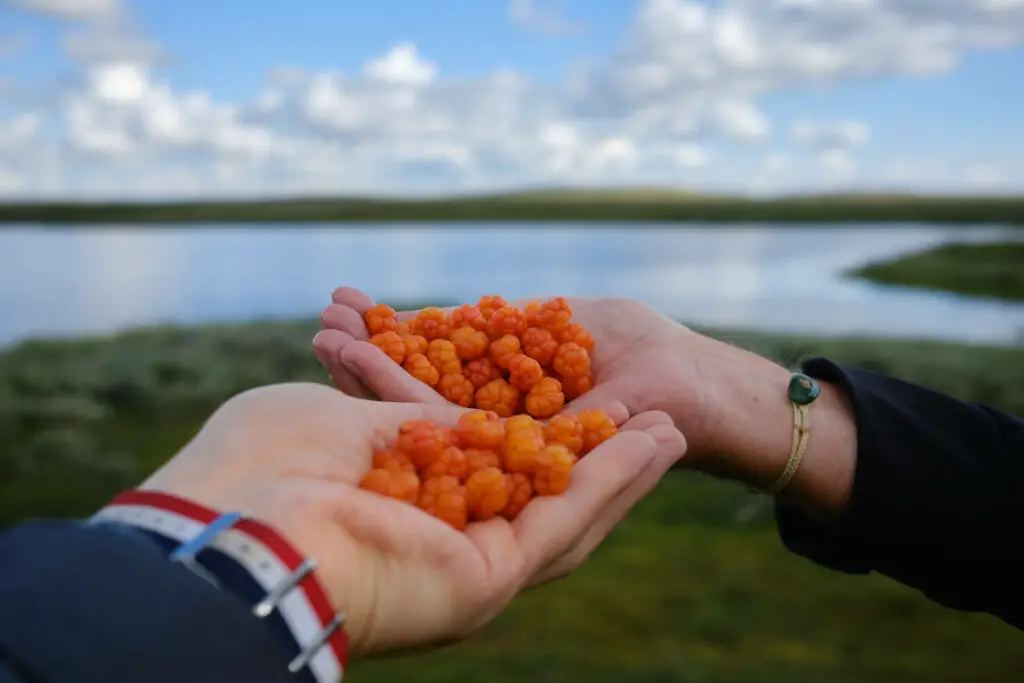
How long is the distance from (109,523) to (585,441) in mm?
1469

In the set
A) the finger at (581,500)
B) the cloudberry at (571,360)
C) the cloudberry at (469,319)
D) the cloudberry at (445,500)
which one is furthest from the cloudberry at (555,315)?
the cloudberry at (445,500)

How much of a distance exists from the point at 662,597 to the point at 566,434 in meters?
3.87

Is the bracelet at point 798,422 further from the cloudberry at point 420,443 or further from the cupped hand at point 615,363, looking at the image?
the cloudberry at point 420,443

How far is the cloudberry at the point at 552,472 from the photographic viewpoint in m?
2.27

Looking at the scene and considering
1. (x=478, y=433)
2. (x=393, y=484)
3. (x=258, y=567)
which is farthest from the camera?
(x=478, y=433)

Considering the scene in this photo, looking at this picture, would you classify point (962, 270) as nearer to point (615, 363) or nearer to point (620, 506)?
point (615, 363)

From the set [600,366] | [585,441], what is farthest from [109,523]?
[600,366]

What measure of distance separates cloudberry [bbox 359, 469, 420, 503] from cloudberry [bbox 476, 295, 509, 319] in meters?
1.36

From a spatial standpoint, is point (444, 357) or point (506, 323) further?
point (506, 323)

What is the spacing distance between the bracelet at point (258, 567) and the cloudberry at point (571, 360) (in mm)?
1666

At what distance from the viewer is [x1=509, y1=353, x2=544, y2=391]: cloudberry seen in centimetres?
307

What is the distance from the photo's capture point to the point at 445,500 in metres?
2.14

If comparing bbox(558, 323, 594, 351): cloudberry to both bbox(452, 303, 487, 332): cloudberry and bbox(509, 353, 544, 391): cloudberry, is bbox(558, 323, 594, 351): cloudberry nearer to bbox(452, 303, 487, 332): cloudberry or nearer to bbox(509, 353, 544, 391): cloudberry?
bbox(509, 353, 544, 391): cloudberry

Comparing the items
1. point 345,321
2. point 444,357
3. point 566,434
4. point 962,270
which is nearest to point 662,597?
point 444,357
